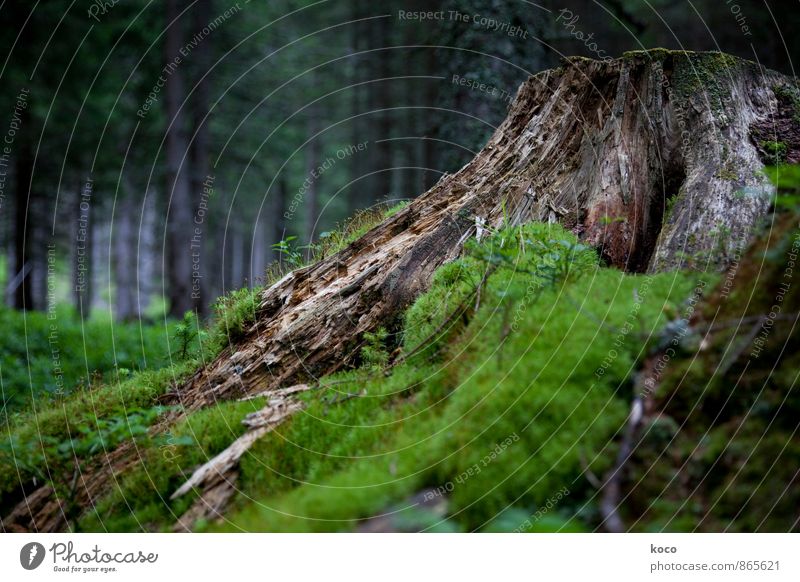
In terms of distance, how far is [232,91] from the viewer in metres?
18.4

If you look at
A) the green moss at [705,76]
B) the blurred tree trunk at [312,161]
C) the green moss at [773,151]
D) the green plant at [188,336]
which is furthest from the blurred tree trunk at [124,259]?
the green moss at [773,151]

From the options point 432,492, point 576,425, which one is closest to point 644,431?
point 576,425

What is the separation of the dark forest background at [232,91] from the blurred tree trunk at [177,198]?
5 centimetres

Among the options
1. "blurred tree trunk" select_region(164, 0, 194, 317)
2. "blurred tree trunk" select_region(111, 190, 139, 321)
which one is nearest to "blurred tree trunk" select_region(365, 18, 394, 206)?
"blurred tree trunk" select_region(164, 0, 194, 317)

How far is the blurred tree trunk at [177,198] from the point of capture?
47.7 ft

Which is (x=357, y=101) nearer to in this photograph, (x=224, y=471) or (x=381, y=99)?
(x=381, y=99)

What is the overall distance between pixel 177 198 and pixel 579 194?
12.1 metres

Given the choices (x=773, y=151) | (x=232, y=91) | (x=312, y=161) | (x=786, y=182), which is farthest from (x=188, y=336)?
(x=312, y=161)

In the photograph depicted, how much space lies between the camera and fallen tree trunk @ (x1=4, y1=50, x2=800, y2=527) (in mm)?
4840

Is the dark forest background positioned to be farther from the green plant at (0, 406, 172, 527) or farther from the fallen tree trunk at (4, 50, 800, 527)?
the green plant at (0, 406, 172, 527)

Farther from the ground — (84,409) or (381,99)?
(381,99)

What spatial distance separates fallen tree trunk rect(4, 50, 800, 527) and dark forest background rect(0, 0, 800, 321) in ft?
2.94

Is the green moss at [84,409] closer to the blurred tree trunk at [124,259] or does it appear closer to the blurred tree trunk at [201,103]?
the blurred tree trunk at [201,103]

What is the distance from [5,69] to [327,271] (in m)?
13.8
